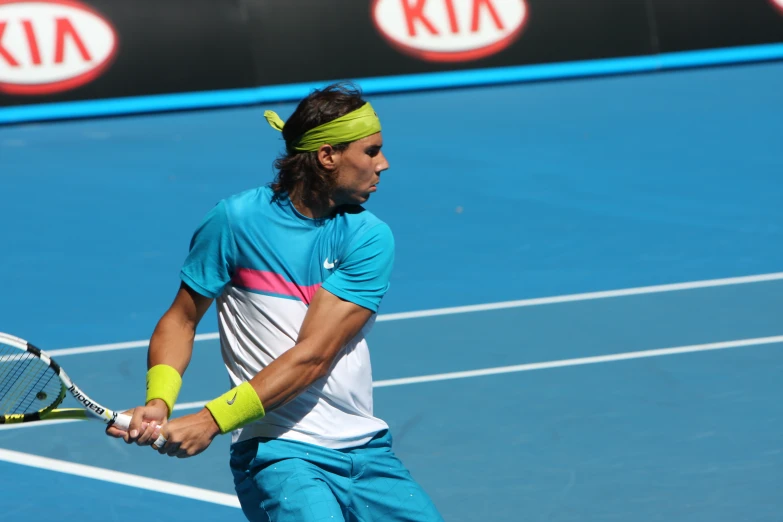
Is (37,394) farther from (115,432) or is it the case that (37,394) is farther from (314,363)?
(314,363)

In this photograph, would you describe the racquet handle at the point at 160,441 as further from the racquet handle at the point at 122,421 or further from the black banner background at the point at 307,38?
the black banner background at the point at 307,38

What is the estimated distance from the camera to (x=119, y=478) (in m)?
6.66

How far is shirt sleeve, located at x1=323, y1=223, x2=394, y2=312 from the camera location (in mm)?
4102

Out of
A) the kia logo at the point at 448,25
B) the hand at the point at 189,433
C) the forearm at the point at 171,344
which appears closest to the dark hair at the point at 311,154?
the forearm at the point at 171,344

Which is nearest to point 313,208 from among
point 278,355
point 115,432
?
point 278,355

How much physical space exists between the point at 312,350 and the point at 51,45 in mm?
10428

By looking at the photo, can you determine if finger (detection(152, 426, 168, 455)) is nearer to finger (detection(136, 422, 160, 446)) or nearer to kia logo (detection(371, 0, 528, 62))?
finger (detection(136, 422, 160, 446))

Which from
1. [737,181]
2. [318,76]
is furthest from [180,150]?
[737,181]

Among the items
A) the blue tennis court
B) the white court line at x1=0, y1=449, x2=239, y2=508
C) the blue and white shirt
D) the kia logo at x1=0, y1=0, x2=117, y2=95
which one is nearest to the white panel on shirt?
the blue and white shirt

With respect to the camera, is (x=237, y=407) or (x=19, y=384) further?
(x=19, y=384)

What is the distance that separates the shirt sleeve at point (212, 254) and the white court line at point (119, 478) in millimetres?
2438

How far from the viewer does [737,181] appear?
11.6 meters

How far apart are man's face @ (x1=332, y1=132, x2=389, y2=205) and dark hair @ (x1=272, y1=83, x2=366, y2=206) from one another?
3 cm

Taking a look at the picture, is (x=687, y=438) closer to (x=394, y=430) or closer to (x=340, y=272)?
(x=394, y=430)
